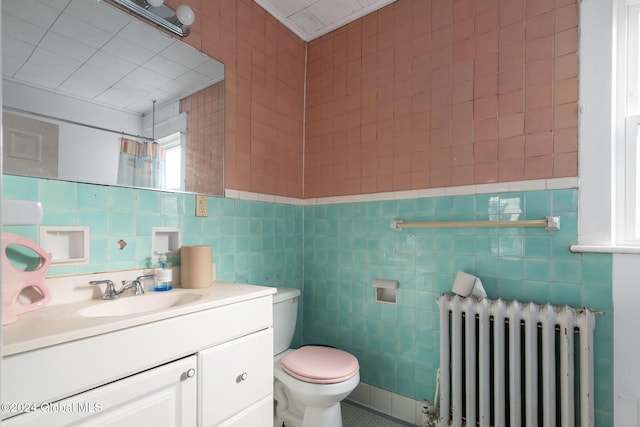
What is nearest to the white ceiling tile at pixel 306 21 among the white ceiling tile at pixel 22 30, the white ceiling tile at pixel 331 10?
the white ceiling tile at pixel 331 10

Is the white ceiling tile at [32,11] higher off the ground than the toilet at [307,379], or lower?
higher

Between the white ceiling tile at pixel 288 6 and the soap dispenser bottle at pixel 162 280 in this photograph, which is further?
the white ceiling tile at pixel 288 6

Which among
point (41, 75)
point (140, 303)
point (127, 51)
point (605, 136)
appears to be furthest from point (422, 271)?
point (41, 75)

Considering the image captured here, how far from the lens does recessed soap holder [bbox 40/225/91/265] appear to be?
1.27 m

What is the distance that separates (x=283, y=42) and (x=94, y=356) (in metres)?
2.02

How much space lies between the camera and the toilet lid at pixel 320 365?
5.12ft

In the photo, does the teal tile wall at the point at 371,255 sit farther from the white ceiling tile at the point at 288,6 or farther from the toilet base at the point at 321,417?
the white ceiling tile at the point at 288,6

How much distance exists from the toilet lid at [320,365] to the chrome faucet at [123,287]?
736 mm

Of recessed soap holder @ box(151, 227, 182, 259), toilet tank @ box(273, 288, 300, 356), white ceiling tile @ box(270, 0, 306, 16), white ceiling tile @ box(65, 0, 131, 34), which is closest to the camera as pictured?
white ceiling tile @ box(65, 0, 131, 34)

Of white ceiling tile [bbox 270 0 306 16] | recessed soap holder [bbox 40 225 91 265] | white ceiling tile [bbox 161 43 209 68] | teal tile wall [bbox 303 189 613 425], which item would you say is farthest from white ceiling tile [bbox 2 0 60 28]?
teal tile wall [bbox 303 189 613 425]

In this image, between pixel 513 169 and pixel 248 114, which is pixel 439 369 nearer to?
Answer: pixel 513 169

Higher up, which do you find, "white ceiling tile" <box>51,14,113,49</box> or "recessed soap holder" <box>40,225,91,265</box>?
"white ceiling tile" <box>51,14,113,49</box>

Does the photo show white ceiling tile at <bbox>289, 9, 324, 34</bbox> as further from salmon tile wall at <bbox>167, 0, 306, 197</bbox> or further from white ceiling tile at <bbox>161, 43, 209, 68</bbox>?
white ceiling tile at <bbox>161, 43, 209, 68</bbox>

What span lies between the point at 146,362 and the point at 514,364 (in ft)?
4.69
